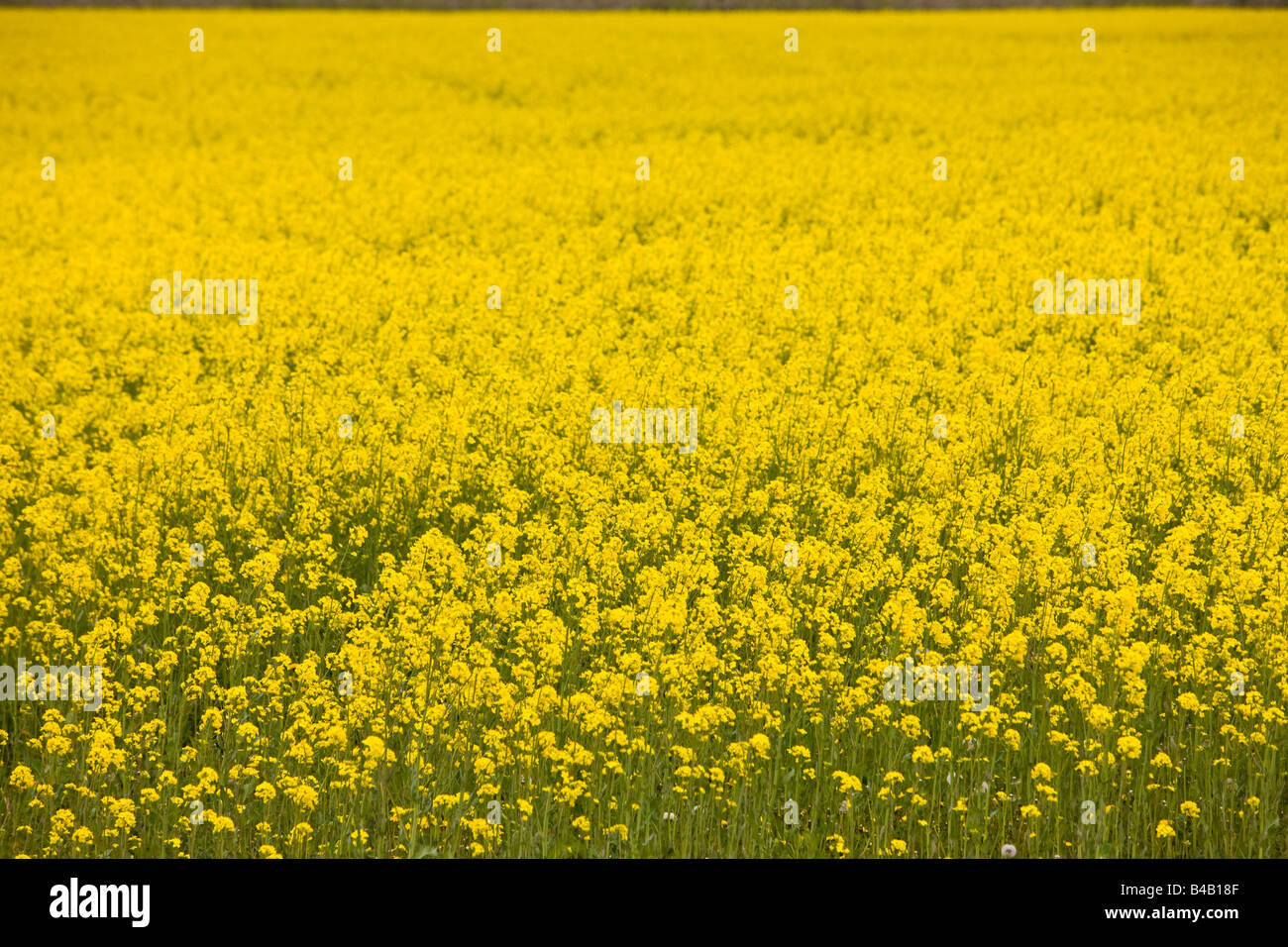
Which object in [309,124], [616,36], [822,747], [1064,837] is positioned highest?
[616,36]

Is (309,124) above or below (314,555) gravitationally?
above

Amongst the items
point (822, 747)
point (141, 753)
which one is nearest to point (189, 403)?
point (141, 753)

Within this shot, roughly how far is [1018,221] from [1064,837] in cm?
1077

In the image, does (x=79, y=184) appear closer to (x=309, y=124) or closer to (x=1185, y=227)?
(x=309, y=124)

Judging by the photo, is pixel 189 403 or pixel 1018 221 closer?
pixel 189 403

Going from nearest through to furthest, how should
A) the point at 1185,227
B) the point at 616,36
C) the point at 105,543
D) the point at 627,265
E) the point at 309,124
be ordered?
the point at 105,543 → the point at 627,265 → the point at 1185,227 → the point at 309,124 → the point at 616,36

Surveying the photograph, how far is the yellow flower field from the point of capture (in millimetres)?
5785

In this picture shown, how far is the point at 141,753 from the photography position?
6.21 meters

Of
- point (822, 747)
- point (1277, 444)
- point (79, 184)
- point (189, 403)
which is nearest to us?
point (822, 747)

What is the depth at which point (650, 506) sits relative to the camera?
311 inches

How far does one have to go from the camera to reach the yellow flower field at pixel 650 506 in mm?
5785

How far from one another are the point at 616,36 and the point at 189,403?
24.0 m

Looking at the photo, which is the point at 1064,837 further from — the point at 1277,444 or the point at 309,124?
the point at 309,124

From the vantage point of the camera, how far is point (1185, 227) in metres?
14.4
